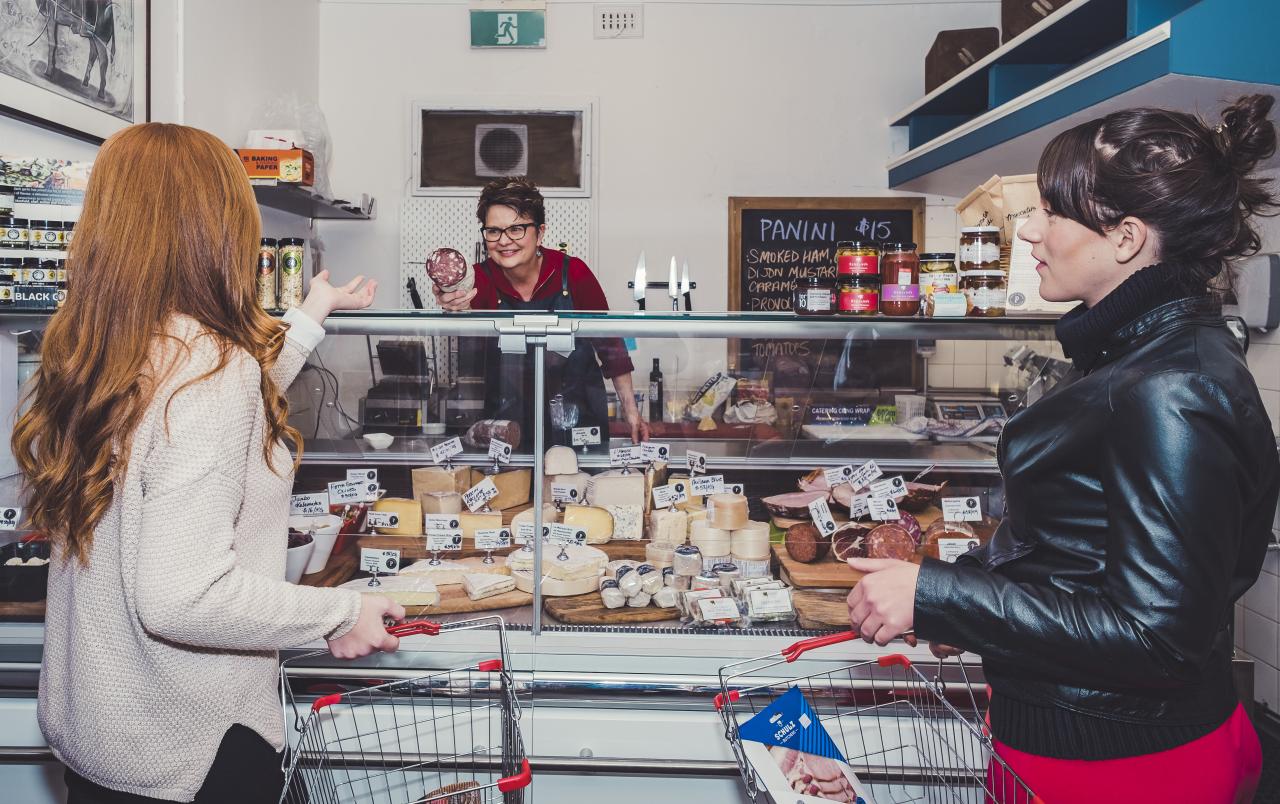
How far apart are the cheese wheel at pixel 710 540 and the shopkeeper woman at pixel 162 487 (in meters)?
1.10

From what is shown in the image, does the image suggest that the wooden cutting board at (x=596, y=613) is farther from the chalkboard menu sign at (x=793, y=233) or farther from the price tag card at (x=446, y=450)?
the chalkboard menu sign at (x=793, y=233)

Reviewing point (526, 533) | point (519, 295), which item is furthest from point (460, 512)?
point (519, 295)

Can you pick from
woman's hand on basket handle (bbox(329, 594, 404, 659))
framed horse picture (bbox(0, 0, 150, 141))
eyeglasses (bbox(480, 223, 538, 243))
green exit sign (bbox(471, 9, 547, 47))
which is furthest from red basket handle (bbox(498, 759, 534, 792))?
green exit sign (bbox(471, 9, 547, 47))

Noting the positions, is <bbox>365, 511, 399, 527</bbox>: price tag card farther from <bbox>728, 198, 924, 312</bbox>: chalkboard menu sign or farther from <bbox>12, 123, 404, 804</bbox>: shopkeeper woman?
<bbox>728, 198, 924, 312</bbox>: chalkboard menu sign

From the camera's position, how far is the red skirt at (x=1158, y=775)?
3.93 feet

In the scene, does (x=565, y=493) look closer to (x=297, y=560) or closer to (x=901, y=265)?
(x=297, y=560)

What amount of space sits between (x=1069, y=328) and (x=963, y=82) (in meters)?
3.61

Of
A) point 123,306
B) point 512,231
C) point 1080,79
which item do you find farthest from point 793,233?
point 123,306

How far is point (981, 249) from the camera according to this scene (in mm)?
2016

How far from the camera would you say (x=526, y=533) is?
88.9 inches

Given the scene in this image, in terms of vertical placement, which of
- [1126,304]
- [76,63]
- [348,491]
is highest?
[76,63]

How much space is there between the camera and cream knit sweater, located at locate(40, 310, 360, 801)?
116cm

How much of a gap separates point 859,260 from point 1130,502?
102 centimetres

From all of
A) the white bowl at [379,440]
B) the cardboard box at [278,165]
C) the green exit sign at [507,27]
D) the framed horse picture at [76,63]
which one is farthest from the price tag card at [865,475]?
the green exit sign at [507,27]
